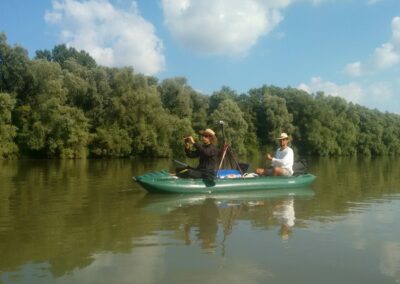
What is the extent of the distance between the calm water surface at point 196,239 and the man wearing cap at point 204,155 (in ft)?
2.48

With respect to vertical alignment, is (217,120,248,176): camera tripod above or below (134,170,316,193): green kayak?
above

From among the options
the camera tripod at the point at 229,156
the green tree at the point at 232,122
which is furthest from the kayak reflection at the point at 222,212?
the green tree at the point at 232,122

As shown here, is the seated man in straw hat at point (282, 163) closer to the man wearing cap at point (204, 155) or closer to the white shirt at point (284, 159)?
the white shirt at point (284, 159)

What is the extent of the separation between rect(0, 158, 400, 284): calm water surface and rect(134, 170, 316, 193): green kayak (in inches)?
11.4

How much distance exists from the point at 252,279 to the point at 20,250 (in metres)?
3.36

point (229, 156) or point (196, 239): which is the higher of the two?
point (229, 156)

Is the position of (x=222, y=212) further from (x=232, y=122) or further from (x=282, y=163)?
(x=232, y=122)

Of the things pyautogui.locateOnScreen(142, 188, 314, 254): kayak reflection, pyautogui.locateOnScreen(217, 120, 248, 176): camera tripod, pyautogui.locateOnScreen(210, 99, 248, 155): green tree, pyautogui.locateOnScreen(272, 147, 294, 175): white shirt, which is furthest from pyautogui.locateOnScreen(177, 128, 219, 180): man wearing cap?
pyautogui.locateOnScreen(210, 99, 248, 155): green tree

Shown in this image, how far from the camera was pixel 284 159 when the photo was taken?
46.8 ft

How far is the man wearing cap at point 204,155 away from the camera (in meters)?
12.3

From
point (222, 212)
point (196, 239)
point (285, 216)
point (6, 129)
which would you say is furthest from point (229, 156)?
point (6, 129)

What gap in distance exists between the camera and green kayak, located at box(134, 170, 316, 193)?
1244 centimetres

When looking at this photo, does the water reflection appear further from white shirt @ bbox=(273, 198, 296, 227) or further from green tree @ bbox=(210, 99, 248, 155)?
green tree @ bbox=(210, 99, 248, 155)

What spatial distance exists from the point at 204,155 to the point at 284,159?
119 inches
